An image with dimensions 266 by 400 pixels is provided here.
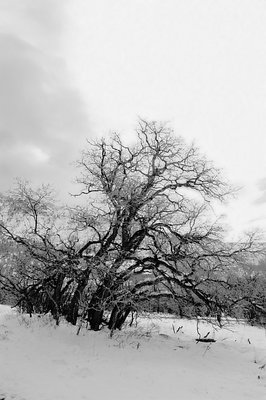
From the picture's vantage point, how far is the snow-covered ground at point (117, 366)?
921 centimetres

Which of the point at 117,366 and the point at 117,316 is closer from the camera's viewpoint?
the point at 117,366

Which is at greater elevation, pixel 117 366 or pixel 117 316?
pixel 117 316

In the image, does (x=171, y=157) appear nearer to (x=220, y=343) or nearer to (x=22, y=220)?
(x=22, y=220)

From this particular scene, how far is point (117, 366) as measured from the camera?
39.1ft

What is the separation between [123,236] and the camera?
17.5 metres

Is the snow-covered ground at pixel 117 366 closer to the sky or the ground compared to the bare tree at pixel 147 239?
closer to the ground

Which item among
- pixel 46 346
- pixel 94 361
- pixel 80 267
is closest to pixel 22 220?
pixel 80 267

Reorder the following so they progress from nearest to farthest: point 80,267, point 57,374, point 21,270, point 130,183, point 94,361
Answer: point 57,374 → point 94,361 → point 80,267 → point 130,183 → point 21,270

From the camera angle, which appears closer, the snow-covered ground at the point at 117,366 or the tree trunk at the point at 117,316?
the snow-covered ground at the point at 117,366

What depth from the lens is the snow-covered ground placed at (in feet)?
30.2

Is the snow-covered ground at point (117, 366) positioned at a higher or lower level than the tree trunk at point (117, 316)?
lower

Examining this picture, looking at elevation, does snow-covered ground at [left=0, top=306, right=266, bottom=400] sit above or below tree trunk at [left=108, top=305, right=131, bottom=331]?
below

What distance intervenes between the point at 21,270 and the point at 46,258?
2.78 meters

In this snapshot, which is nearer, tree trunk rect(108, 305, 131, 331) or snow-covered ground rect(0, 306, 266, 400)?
snow-covered ground rect(0, 306, 266, 400)
